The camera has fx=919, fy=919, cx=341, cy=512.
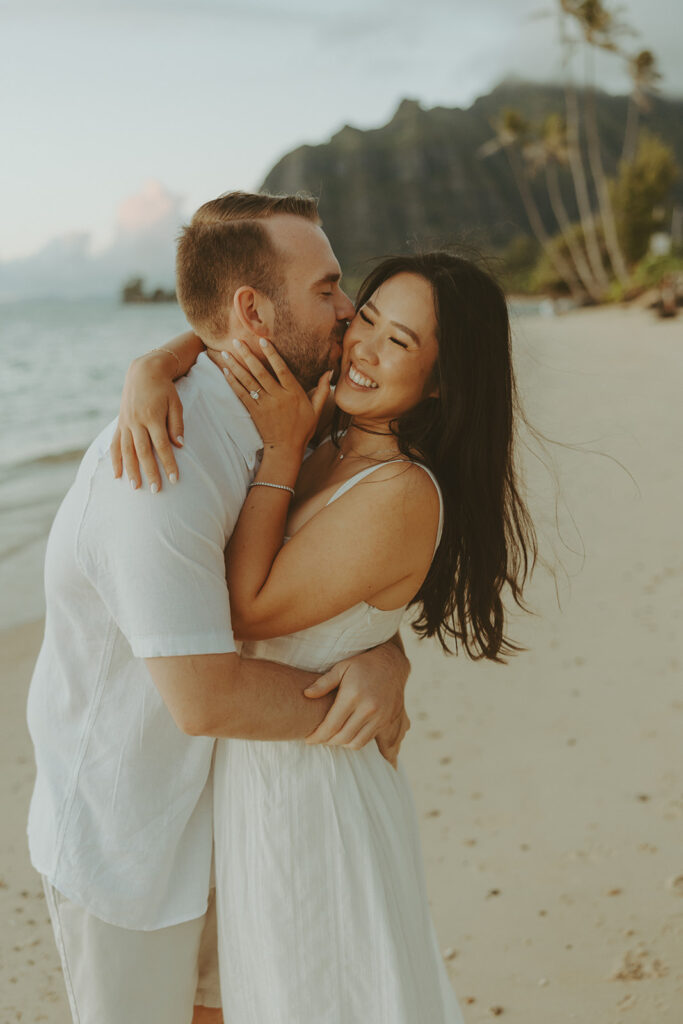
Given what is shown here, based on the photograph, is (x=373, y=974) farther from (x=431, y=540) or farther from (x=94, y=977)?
(x=431, y=540)

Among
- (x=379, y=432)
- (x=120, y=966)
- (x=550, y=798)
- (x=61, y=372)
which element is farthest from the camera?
(x=61, y=372)

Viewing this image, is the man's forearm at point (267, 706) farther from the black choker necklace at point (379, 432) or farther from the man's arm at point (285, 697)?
the black choker necklace at point (379, 432)

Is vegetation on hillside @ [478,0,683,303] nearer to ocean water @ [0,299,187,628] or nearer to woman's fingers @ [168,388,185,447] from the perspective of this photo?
ocean water @ [0,299,187,628]

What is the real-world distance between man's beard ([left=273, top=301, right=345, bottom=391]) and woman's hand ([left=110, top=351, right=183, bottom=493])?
0.86 feet

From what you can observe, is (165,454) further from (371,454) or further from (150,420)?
(371,454)

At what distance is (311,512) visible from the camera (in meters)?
1.98

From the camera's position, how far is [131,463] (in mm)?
1663

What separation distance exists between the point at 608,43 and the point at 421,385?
39.4 m

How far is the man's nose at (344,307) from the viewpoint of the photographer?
2.10m

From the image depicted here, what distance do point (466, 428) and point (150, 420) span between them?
0.72 metres

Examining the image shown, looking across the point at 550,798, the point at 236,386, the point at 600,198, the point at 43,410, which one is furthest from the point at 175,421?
the point at 600,198

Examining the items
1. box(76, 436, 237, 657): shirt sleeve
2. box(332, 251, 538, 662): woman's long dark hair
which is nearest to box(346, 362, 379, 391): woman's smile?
box(332, 251, 538, 662): woman's long dark hair

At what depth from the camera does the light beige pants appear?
1.88 metres

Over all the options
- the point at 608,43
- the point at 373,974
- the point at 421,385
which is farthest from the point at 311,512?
the point at 608,43
